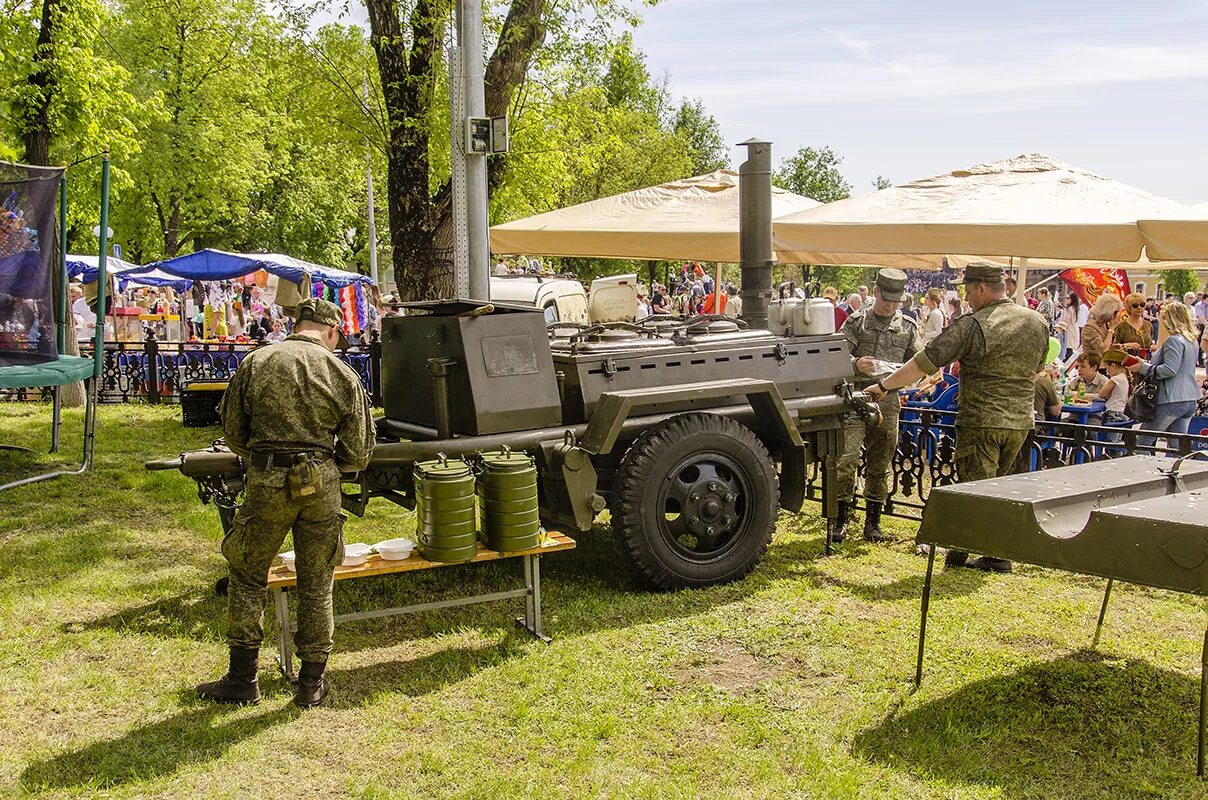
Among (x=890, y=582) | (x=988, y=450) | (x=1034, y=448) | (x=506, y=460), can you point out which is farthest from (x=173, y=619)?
(x=1034, y=448)

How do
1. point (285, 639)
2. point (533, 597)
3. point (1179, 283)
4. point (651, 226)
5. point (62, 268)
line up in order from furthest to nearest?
point (1179, 283) < point (651, 226) < point (62, 268) < point (533, 597) < point (285, 639)

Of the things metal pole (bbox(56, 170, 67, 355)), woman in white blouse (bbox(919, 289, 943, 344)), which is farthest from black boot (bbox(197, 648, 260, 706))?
woman in white blouse (bbox(919, 289, 943, 344))

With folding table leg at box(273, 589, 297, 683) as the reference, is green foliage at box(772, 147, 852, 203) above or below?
above

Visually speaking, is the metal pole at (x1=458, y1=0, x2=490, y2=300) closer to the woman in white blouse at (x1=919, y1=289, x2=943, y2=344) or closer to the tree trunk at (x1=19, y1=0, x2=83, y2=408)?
the tree trunk at (x1=19, y1=0, x2=83, y2=408)

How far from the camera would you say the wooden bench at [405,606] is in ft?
17.0

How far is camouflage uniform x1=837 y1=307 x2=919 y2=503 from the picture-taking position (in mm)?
7594

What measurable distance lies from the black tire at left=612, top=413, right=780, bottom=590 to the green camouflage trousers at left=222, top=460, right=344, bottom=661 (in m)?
1.83

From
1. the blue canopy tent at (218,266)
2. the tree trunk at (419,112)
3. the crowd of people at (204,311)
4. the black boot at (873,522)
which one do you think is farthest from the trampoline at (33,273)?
the crowd of people at (204,311)

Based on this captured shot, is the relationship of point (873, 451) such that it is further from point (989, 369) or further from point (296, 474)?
point (296, 474)

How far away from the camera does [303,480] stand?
4.68 meters

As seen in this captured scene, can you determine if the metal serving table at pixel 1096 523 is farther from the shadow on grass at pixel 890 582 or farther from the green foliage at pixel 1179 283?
the green foliage at pixel 1179 283

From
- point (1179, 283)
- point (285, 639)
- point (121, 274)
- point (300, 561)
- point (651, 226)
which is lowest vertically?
point (285, 639)

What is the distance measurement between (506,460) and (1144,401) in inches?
223

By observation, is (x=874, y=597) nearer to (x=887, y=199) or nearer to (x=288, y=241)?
(x=887, y=199)
